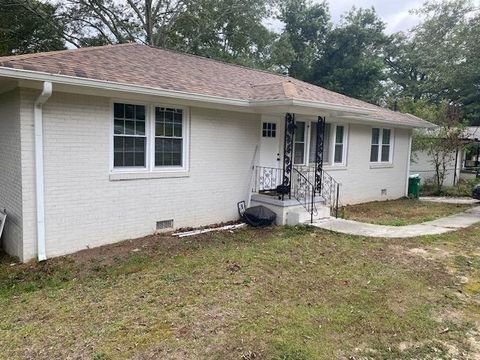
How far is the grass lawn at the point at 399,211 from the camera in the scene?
9680 mm

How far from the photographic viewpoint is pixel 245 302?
4398 mm

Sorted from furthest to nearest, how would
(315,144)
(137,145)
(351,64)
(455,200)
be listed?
(351,64) → (455,200) → (315,144) → (137,145)

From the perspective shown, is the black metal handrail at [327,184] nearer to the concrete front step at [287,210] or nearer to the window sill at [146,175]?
the concrete front step at [287,210]

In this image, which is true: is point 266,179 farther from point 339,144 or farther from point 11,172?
point 11,172

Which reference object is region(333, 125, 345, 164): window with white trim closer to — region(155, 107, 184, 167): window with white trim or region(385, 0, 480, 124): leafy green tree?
region(155, 107, 184, 167): window with white trim

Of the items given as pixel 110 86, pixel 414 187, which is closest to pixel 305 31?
pixel 414 187

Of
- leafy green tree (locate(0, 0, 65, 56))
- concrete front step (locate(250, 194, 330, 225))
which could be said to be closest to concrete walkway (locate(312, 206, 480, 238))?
concrete front step (locate(250, 194, 330, 225))

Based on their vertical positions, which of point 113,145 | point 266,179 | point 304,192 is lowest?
point 304,192

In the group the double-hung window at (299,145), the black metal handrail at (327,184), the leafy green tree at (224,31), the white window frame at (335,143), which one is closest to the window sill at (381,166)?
the white window frame at (335,143)

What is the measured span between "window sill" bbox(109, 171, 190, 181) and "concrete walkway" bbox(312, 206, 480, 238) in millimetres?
3329

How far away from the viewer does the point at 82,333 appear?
3.66m

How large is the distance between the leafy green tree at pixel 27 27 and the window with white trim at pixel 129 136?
46.3 feet

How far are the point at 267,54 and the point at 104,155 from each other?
2107 cm

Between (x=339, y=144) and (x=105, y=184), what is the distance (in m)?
7.65
